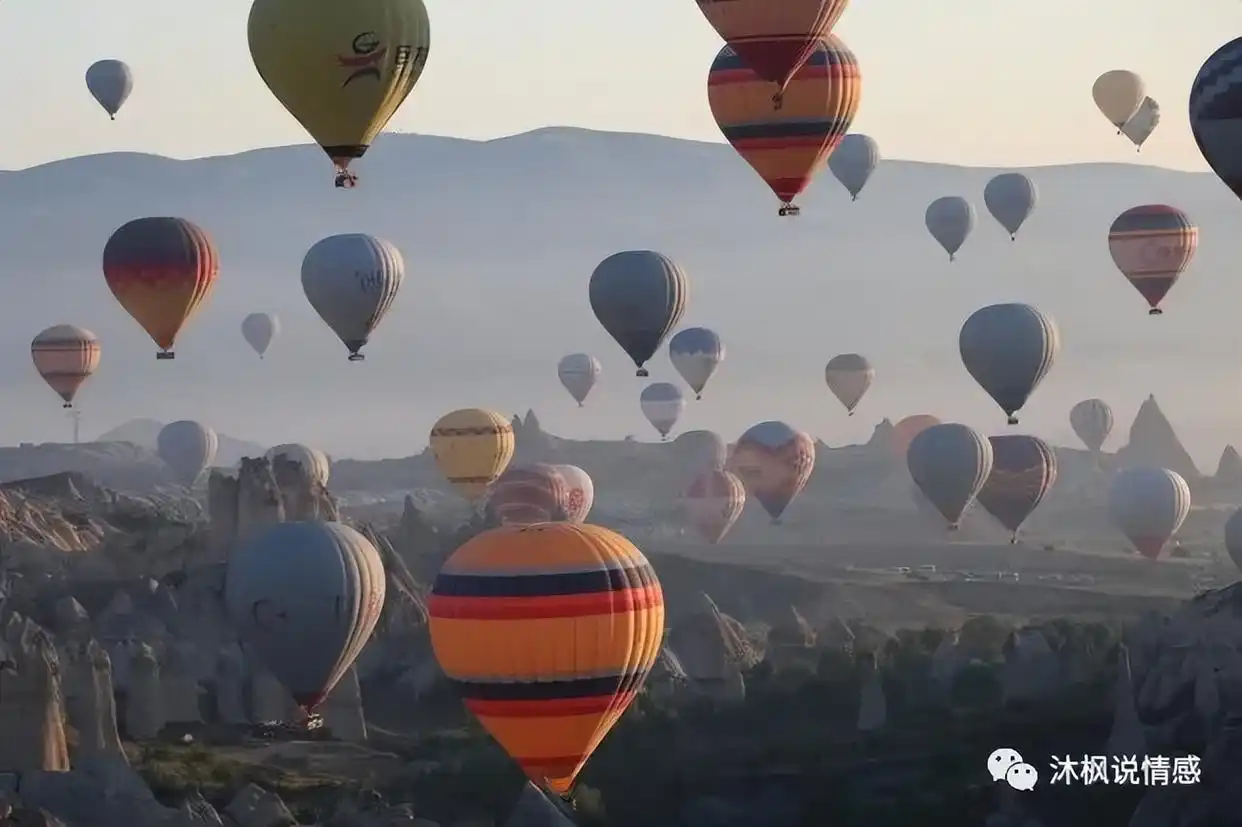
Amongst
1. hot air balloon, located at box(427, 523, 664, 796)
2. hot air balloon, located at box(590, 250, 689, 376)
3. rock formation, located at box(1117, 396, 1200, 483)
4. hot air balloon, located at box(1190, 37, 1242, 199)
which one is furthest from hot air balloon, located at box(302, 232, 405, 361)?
rock formation, located at box(1117, 396, 1200, 483)

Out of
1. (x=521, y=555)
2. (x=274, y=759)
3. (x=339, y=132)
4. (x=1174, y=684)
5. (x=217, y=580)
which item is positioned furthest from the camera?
(x=217, y=580)

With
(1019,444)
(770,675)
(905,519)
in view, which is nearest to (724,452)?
(905,519)

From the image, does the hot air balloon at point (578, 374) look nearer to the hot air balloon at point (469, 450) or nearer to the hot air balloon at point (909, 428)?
the hot air balloon at point (909, 428)

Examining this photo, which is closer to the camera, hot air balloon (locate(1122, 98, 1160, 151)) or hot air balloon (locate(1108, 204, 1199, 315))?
hot air balloon (locate(1108, 204, 1199, 315))

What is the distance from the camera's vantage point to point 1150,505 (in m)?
108

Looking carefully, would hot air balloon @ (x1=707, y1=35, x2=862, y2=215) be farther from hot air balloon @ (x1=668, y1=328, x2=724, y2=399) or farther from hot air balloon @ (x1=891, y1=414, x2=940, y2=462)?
hot air balloon @ (x1=891, y1=414, x2=940, y2=462)

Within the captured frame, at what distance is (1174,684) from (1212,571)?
68322 millimetres

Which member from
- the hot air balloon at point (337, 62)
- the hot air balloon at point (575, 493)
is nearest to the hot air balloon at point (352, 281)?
the hot air balloon at point (337, 62)

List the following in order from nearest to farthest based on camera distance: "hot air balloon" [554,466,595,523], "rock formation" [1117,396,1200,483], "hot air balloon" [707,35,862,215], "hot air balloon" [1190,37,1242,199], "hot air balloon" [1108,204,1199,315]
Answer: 1. "hot air balloon" [1190,37,1242,199]
2. "hot air balloon" [707,35,862,215]
3. "hot air balloon" [1108,204,1199,315]
4. "hot air balloon" [554,466,595,523]
5. "rock formation" [1117,396,1200,483]

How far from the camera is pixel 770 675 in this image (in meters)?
76.9

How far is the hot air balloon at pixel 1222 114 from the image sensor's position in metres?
48.9

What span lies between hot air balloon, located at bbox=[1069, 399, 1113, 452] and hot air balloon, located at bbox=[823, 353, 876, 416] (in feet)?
106

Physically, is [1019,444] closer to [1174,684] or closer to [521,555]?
[1174,684]

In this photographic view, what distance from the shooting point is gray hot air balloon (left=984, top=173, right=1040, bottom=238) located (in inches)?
4058
